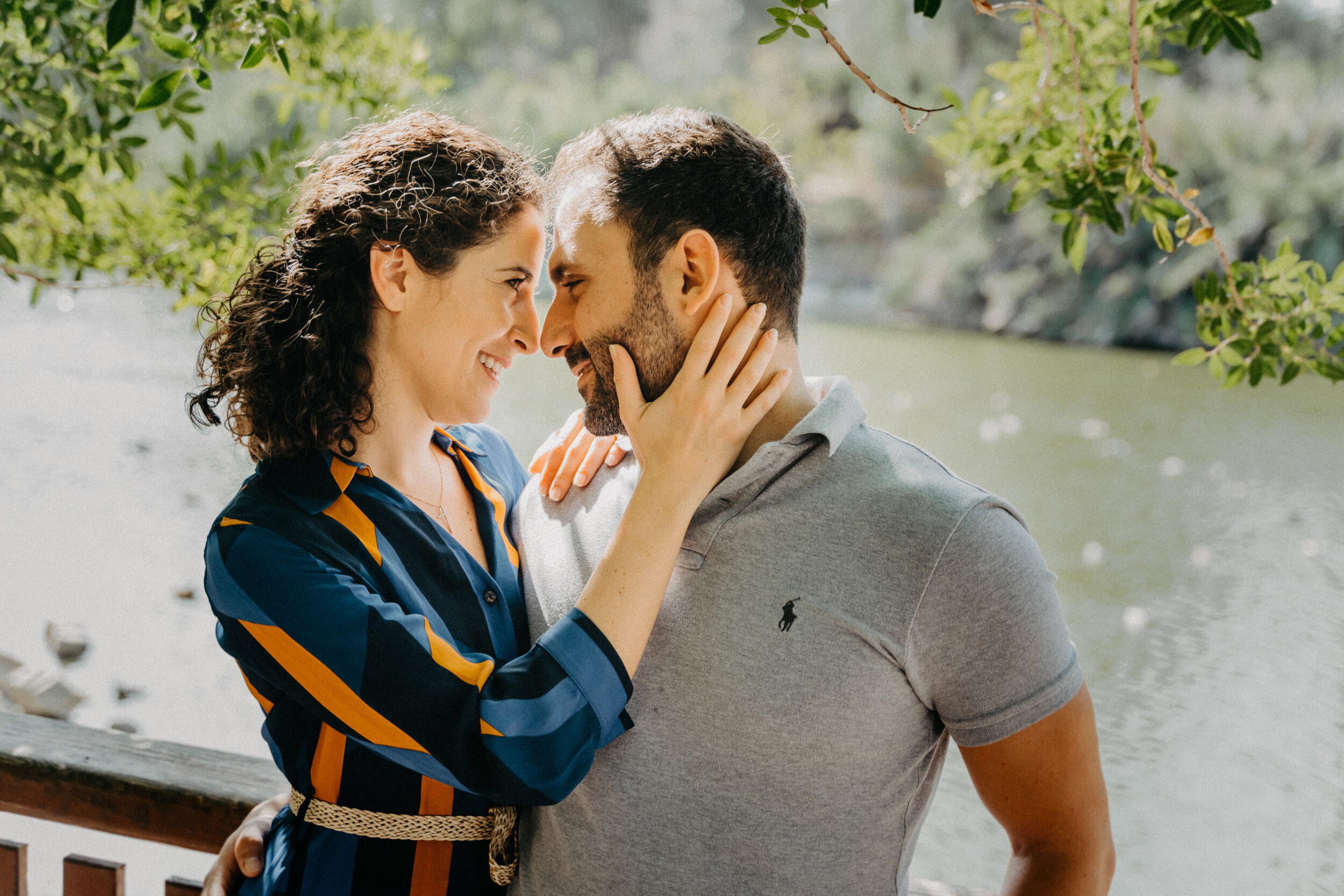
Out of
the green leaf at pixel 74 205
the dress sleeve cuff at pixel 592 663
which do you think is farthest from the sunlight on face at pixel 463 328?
the green leaf at pixel 74 205

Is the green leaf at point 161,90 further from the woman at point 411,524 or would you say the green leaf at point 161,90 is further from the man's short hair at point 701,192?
the man's short hair at point 701,192

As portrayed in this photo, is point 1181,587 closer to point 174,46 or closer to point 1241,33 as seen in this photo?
point 1241,33

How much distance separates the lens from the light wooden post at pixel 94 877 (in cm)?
142

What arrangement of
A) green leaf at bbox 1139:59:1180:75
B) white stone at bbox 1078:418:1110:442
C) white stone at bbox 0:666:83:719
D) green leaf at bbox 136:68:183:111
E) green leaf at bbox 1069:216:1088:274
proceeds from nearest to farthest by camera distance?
green leaf at bbox 136:68:183:111, green leaf at bbox 1069:216:1088:274, green leaf at bbox 1139:59:1180:75, white stone at bbox 0:666:83:719, white stone at bbox 1078:418:1110:442

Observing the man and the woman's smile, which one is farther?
the woman's smile

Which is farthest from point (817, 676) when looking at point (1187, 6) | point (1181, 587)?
point (1181, 587)

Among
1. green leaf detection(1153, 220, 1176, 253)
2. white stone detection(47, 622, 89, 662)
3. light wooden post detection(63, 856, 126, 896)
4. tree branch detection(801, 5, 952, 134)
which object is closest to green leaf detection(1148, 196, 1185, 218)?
green leaf detection(1153, 220, 1176, 253)

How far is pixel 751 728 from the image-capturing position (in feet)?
3.70

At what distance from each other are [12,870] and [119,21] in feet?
4.19

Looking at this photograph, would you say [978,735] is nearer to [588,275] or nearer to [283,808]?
[588,275]

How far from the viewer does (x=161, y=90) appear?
1.27 m

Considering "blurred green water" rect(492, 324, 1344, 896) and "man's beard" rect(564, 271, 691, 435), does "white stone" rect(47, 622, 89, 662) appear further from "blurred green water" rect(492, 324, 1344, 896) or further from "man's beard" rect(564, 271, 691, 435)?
"man's beard" rect(564, 271, 691, 435)

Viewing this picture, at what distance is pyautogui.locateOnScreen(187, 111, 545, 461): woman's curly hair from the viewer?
1.30m

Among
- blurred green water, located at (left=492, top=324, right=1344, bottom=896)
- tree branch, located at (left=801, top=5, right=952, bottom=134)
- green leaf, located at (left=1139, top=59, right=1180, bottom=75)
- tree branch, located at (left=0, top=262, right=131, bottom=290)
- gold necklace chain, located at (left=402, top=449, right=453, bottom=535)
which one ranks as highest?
green leaf, located at (left=1139, top=59, right=1180, bottom=75)
